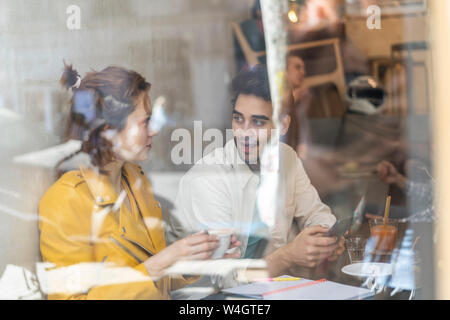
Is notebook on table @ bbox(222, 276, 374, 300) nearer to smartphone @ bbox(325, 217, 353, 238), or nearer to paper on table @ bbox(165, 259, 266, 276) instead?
paper on table @ bbox(165, 259, 266, 276)

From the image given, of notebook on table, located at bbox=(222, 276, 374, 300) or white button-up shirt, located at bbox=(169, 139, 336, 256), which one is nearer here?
Answer: notebook on table, located at bbox=(222, 276, 374, 300)

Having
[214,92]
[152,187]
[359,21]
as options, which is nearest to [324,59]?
[359,21]

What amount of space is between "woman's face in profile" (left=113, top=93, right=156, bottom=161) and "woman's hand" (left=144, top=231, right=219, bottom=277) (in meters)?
0.31

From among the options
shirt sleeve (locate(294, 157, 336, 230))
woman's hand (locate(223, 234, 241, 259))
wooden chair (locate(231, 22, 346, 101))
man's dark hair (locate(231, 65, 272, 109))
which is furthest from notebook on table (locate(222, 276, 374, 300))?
wooden chair (locate(231, 22, 346, 101))

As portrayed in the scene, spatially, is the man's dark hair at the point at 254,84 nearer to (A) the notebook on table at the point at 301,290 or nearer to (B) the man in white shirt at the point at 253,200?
(B) the man in white shirt at the point at 253,200

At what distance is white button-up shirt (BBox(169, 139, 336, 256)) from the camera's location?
5.40 ft

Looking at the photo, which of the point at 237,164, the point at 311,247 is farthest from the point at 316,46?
the point at 311,247

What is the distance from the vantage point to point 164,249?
5.29 ft

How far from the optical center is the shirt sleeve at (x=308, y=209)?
1.68m

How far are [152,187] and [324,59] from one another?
1104 millimetres

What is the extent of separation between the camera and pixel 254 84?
166 centimetres

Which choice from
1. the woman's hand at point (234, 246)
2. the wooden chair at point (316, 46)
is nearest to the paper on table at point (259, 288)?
the woman's hand at point (234, 246)

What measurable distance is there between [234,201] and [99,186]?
442 millimetres

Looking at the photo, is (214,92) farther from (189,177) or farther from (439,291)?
(439,291)
